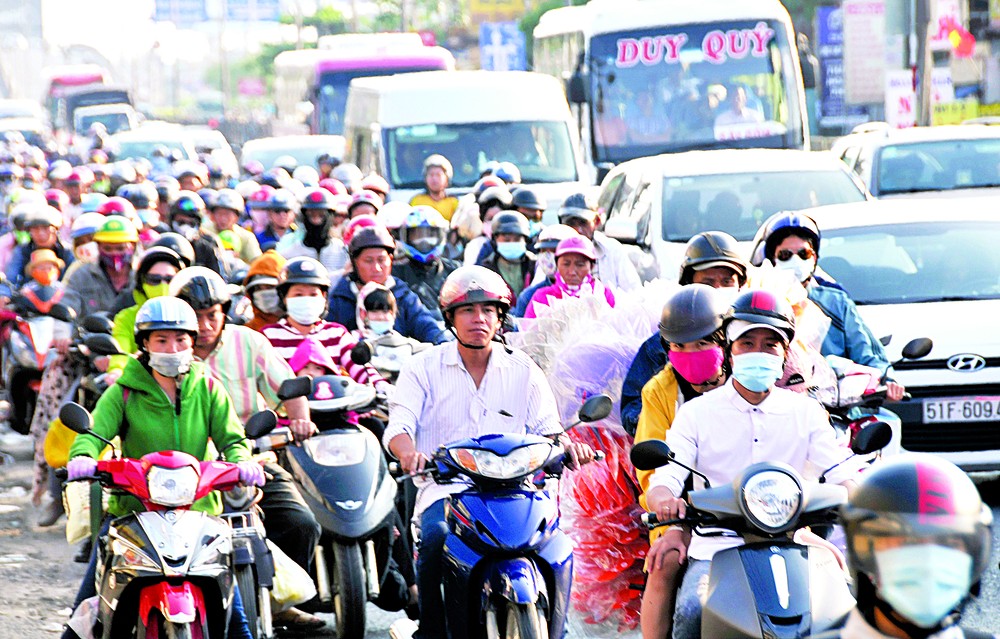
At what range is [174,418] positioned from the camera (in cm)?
639

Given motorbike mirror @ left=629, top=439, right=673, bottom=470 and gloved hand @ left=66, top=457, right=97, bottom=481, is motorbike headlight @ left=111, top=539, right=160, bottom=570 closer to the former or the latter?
gloved hand @ left=66, top=457, right=97, bottom=481

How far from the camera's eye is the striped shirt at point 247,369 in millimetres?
7359

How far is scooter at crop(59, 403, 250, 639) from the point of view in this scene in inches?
226

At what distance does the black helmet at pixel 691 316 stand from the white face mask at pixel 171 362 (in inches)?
64.4

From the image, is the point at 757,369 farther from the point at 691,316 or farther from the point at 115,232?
the point at 115,232

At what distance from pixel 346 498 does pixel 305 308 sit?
1.16 meters

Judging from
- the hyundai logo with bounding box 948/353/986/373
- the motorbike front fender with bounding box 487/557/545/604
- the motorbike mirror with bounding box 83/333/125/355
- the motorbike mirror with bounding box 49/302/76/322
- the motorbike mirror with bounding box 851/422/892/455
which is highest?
the motorbike mirror with bounding box 83/333/125/355

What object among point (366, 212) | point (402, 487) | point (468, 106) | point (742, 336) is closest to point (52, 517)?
point (402, 487)

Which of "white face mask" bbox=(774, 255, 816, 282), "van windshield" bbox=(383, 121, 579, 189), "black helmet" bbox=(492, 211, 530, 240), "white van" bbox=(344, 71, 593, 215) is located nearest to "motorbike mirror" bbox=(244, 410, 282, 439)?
"white face mask" bbox=(774, 255, 816, 282)

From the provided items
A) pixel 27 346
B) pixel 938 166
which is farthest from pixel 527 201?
pixel 938 166

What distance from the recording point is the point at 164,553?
5738 millimetres

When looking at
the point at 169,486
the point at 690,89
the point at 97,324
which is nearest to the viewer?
the point at 169,486

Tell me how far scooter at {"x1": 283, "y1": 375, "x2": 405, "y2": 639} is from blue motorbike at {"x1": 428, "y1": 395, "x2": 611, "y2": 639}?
59.1 inches

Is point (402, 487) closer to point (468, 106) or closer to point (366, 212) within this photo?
point (366, 212)
